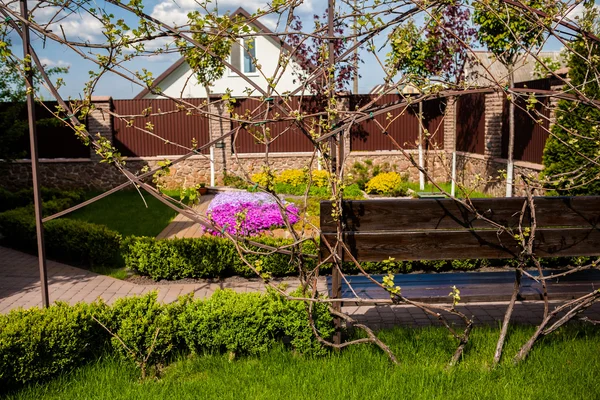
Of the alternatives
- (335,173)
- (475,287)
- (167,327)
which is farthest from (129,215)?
(475,287)

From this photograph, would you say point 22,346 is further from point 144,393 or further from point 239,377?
point 239,377

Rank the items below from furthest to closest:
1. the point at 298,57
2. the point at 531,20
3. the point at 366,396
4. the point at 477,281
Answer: the point at 298,57 → the point at 477,281 → the point at 531,20 → the point at 366,396

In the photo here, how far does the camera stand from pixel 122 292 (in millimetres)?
6707

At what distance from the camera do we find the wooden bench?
4.19m

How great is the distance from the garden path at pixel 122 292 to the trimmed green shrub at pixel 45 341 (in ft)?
6.34

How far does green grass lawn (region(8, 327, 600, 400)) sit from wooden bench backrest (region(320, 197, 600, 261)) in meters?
0.69

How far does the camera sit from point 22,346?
385 cm

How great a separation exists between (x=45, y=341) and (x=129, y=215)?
8291mm

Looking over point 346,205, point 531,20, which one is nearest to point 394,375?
point 346,205

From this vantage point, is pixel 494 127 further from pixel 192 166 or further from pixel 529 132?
pixel 192 166

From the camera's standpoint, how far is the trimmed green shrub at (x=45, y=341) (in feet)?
12.6

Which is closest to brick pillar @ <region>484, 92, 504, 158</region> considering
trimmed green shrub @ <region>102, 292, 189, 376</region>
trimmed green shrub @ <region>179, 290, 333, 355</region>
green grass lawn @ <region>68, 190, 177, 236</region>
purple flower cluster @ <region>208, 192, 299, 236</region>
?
purple flower cluster @ <region>208, 192, 299, 236</region>

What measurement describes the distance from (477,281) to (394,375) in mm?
Result: 1347

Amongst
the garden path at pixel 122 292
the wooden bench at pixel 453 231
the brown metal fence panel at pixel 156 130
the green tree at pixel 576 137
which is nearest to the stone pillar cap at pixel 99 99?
the brown metal fence panel at pixel 156 130
